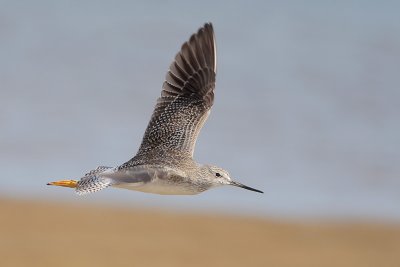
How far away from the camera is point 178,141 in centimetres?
998

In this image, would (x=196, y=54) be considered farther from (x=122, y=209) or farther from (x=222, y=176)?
(x=122, y=209)

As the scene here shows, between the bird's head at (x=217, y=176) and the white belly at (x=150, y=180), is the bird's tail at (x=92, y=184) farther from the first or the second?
the bird's head at (x=217, y=176)

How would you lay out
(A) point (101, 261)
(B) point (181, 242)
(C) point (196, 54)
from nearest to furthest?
(C) point (196, 54)
(A) point (101, 261)
(B) point (181, 242)

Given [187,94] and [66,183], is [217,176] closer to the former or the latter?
[187,94]

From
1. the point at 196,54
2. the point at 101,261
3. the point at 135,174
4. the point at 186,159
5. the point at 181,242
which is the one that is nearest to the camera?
the point at 135,174

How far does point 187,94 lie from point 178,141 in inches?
29.5

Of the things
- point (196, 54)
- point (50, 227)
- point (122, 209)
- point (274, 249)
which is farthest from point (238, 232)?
point (196, 54)

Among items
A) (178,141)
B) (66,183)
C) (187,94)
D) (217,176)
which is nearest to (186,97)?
(187,94)

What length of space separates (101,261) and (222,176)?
659cm

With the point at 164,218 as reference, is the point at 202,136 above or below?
above

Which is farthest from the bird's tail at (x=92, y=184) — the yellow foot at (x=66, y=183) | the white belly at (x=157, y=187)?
the yellow foot at (x=66, y=183)

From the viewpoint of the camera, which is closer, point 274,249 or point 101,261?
point 101,261

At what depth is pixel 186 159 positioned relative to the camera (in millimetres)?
9656

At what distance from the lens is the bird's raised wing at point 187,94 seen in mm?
10078
